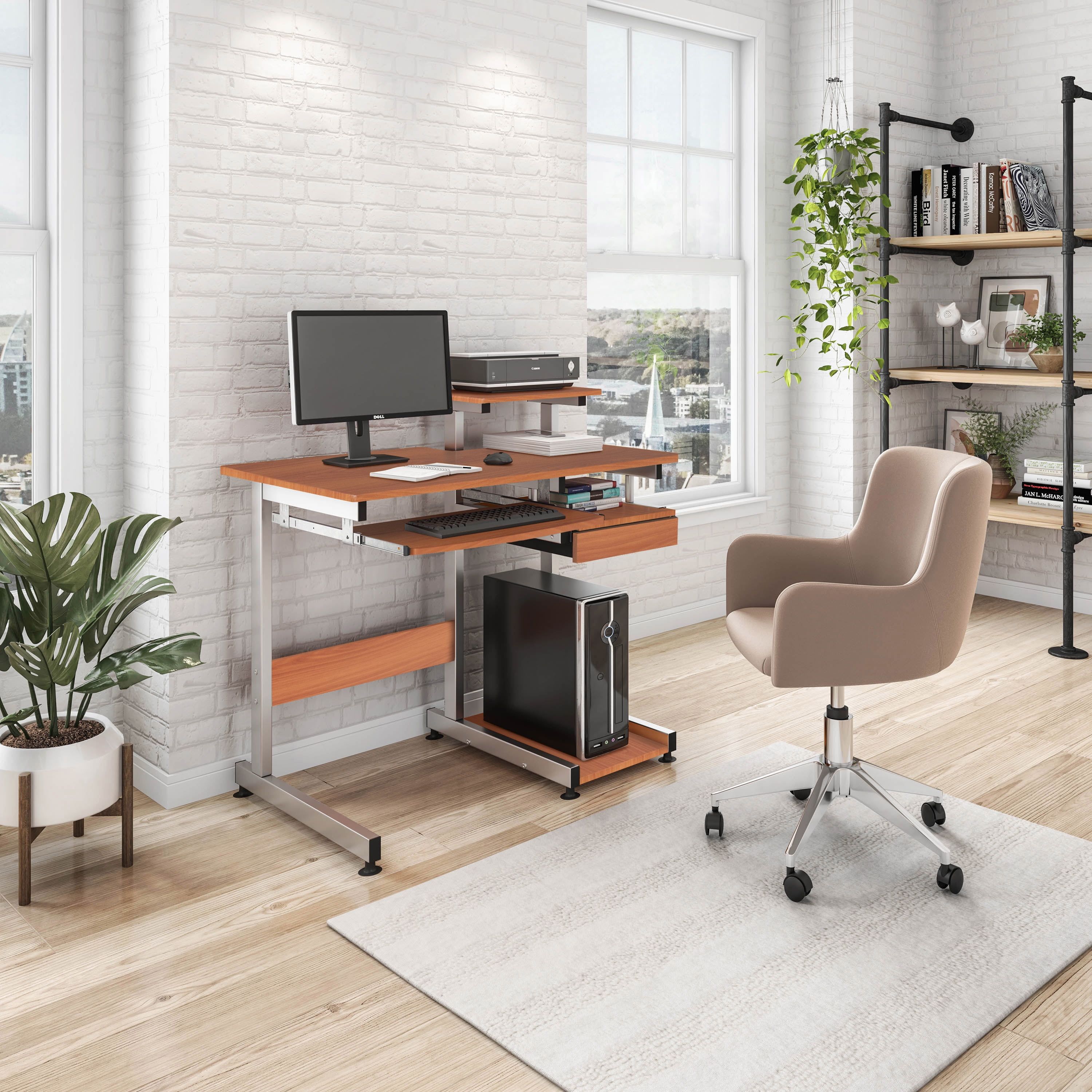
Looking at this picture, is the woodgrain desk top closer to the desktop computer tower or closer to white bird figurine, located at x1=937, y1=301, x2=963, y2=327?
the desktop computer tower

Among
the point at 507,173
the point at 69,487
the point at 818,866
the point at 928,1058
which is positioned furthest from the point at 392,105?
the point at 928,1058

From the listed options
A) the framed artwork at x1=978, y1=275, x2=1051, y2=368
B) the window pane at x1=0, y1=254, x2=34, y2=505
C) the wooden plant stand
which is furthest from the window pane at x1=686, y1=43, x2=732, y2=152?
the wooden plant stand

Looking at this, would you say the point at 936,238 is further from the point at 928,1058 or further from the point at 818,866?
the point at 928,1058

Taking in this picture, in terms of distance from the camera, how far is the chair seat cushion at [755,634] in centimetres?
251

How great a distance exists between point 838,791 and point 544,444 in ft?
3.98

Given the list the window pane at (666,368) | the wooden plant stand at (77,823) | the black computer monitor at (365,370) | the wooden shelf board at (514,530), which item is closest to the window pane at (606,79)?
the window pane at (666,368)

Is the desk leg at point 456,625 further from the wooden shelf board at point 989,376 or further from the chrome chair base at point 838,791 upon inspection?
the wooden shelf board at point 989,376

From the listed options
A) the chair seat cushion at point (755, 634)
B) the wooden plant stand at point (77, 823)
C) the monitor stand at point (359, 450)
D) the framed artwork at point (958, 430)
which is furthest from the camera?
the framed artwork at point (958, 430)

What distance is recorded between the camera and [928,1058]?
1870mm

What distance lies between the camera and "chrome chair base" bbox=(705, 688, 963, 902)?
7.90 ft

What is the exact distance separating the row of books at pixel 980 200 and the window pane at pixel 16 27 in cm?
341

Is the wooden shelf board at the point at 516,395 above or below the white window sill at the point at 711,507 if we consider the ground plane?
above

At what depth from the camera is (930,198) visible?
4.65m

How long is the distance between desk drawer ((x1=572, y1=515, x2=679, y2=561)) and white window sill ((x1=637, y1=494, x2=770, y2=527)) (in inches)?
52.7
